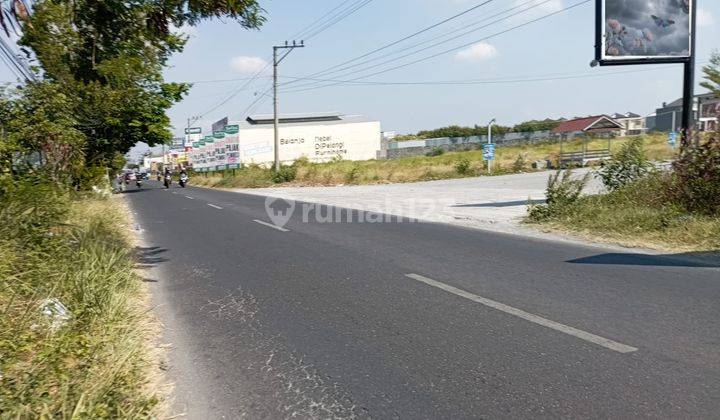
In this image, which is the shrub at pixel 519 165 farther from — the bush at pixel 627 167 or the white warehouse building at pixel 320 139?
the white warehouse building at pixel 320 139

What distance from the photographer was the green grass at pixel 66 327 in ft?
10.7

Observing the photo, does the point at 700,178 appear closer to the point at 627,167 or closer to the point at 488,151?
the point at 627,167

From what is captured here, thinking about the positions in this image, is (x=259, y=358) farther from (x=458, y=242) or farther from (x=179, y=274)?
(x=458, y=242)

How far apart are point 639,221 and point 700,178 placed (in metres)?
1.48

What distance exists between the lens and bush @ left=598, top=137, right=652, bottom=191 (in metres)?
13.1

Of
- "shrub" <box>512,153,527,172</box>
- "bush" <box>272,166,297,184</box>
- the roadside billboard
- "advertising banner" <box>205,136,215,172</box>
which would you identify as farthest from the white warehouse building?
the roadside billboard

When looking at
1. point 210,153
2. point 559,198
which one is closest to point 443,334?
point 559,198

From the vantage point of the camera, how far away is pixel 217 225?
45.7ft

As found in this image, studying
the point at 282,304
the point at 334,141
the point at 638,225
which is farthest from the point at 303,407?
the point at 334,141

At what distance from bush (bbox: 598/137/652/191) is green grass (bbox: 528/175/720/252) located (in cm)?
67

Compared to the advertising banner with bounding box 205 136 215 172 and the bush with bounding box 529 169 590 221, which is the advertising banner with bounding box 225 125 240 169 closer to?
the advertising banner with bounding box 205 136 215 172

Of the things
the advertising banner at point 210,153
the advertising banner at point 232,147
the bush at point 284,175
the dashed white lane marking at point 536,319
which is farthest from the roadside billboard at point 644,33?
the advertising banner at point 210,153

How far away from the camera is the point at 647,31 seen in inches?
542

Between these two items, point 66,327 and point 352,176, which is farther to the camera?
point 352,176
